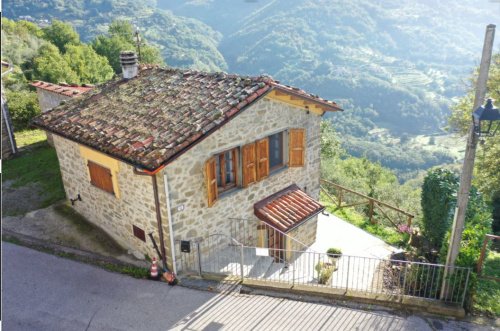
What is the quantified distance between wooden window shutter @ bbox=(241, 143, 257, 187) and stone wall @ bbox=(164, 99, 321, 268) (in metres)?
0.18

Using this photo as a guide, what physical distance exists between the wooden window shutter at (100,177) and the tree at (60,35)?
3463cm

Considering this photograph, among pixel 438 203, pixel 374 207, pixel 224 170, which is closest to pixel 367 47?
pixel 374 207

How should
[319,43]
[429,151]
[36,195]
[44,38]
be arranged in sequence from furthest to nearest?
[319,43] < [429,151] < [44,38] < [36,195]

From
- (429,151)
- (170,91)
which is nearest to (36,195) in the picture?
(170,91)

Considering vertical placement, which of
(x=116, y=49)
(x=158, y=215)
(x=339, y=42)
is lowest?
(x=339, y=42)

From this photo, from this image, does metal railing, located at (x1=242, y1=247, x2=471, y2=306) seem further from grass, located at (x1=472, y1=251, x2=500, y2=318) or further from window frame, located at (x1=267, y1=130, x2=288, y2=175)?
window frame, located at (x1=267, y1=130, x2=288, y2=175)

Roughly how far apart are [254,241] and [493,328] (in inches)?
235

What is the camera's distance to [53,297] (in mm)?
8562

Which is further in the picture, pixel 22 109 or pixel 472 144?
pixel 22 109

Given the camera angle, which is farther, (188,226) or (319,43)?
(319,43)

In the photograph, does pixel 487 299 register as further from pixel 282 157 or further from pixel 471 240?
pixel 282 157

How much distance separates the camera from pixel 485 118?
6246 mm

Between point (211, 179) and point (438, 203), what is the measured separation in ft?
21.6

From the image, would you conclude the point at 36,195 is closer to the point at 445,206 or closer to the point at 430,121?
the point at 445,206
